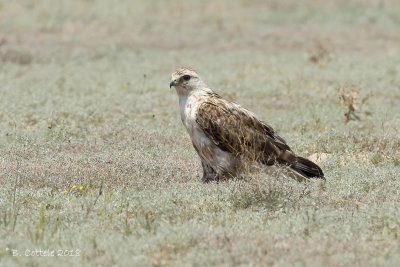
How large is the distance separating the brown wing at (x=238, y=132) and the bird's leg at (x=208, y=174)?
0.37 metres

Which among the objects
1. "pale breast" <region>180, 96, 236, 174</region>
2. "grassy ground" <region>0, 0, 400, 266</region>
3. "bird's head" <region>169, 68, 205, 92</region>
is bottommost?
"grassy ground" <region>0, 0, 400, 266</region>

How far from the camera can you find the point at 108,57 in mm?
26109

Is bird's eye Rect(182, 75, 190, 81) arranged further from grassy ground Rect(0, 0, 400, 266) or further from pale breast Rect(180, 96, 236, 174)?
grassy ground Rect(0, 0, 400, 266)

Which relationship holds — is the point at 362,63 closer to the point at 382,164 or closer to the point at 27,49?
the point at 27,49

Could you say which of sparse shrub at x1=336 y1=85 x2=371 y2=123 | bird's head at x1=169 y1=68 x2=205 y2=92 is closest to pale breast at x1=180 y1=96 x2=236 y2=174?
bird's head at x1=169 y1=68 x2=205 y2=92

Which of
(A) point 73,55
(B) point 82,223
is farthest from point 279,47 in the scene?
(B) point 82,223

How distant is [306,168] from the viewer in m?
10.5

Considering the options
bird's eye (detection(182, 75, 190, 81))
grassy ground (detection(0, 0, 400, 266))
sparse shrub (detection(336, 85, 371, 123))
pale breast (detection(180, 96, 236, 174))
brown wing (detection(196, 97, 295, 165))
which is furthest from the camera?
sparse shrub (detection(336, 85, 371, 123))

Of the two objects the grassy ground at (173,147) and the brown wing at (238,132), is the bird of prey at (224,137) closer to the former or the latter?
the brown wing at (238,132)

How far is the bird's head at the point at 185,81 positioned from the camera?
10.5 m

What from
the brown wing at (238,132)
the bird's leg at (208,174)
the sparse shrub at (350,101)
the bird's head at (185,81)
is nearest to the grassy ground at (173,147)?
the sparse shrub at (350,101)

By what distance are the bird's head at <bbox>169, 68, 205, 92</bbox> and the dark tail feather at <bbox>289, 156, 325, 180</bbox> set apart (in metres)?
1.68

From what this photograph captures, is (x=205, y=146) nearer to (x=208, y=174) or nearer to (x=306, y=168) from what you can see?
(x=208, y=174)

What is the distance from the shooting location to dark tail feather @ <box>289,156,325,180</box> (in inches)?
410
